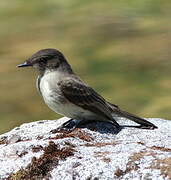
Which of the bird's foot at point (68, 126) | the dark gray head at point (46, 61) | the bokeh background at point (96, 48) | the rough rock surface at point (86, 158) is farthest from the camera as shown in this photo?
the bokeh background at point (96, 48)

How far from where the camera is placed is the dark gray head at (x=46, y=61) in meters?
11.3

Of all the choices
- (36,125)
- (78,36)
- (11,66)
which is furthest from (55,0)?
(36,125)

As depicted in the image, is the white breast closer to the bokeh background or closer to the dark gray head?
the dark gray head

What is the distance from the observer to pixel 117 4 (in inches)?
1777

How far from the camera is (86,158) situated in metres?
8.27

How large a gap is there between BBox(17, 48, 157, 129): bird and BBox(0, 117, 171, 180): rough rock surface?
119cm

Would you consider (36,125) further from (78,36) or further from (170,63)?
(78,36)

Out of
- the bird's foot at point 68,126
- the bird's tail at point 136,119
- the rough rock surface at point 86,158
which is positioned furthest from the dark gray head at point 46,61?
the rough rock surface at point 86,158

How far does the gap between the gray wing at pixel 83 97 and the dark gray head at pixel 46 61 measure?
12.8 inches

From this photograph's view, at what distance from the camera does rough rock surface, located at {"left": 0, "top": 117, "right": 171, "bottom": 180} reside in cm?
789

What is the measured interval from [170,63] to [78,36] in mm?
7977

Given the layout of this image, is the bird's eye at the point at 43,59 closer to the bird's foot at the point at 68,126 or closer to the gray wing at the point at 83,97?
the gray wing at the point at 83,97

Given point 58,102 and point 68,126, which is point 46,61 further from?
point 68,126

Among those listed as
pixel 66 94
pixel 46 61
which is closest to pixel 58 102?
pixel 66 94
